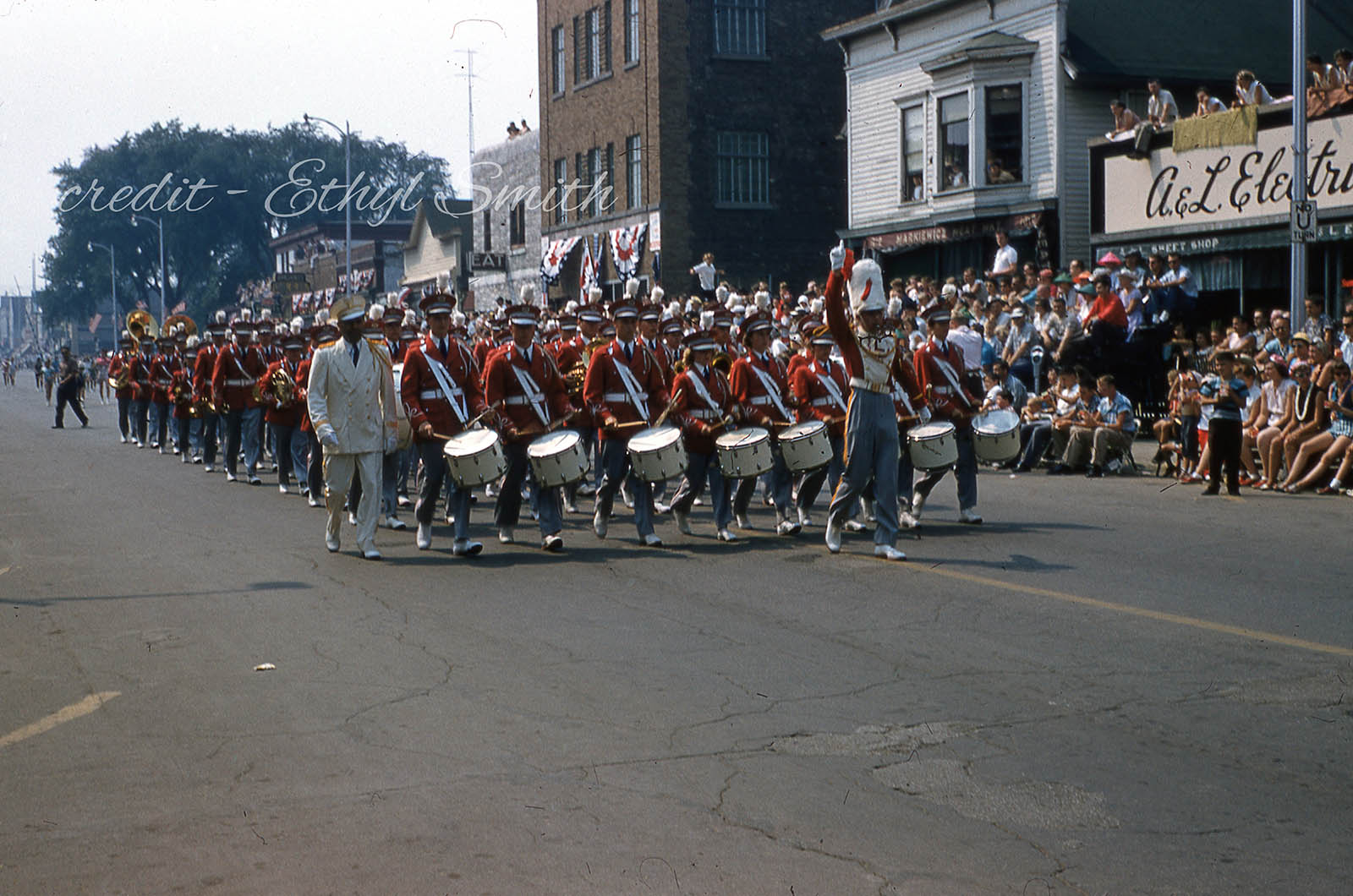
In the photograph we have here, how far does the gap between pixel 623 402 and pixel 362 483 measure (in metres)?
2.39

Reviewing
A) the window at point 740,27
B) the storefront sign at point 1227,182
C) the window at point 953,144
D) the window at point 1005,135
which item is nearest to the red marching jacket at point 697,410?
the storefront sign at point 1227,182

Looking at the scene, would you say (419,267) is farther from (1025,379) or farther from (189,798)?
(189,798)

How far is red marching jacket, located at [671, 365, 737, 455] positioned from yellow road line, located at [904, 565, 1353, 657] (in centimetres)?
274

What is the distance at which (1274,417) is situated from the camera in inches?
701

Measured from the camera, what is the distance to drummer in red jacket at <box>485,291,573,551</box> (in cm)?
1294

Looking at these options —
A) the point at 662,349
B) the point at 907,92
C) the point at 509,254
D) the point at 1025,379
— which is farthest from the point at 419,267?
the point at 662,349

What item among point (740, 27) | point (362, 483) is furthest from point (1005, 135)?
point (362, 483)

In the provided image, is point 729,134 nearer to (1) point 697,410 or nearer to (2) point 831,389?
(2) point 831,389

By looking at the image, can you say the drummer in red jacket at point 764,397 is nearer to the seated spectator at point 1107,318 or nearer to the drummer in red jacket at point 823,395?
the drummer in red jacket at point 823,395

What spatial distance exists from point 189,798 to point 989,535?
8944 mm

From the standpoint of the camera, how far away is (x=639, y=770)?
240 inches

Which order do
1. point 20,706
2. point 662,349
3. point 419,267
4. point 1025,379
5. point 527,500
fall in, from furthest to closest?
point 419,267, point 1025,379, point 527,500, point 662,349, point 20,706

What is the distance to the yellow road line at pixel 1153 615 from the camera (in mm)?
8297

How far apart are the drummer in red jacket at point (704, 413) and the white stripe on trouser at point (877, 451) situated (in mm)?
1725
